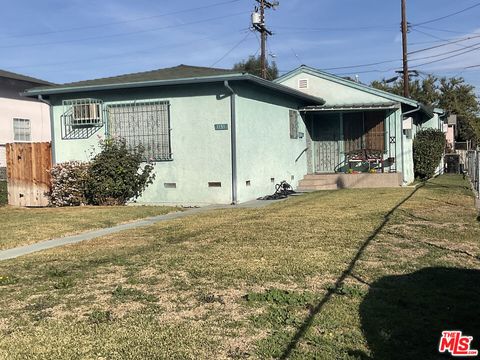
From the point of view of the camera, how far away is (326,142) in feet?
65.3

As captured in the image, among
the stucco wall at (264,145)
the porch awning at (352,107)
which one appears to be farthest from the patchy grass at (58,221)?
the porch awning at (352,107)

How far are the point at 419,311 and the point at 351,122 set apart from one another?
15.5 meters

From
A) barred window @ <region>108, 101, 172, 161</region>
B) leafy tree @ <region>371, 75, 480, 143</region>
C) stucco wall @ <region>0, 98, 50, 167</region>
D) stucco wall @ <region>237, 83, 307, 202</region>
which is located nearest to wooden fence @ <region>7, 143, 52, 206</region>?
barred window @ <region>108, 101, 172, 161</region>

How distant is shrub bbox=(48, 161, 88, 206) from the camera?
14414 millimetres

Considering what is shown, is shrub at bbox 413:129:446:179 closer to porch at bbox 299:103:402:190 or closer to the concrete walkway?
porch at bbox 299:103:402:190

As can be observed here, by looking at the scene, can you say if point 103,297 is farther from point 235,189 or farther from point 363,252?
point 235,189

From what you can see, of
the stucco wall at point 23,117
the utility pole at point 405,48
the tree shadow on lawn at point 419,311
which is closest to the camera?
the tree shadow on lawn at point 419,311

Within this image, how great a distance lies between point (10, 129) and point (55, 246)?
16399mm

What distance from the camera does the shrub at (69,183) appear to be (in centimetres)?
1441

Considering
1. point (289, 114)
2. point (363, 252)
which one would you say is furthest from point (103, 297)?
point (289, 114)

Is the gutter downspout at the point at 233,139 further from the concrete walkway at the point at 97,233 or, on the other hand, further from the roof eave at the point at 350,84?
the roof eave at the point at 350,84

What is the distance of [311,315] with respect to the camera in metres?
4.51

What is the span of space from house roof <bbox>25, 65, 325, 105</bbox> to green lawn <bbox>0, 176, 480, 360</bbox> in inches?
216

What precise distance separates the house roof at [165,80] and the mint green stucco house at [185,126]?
0.03m
